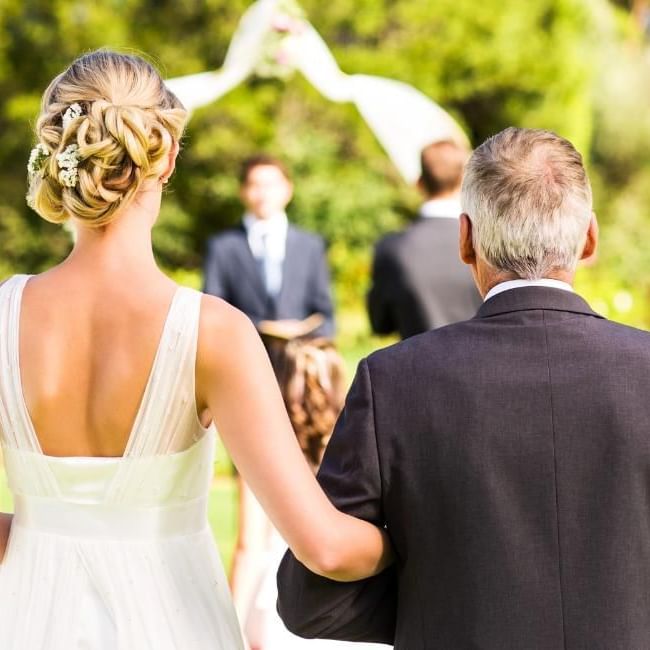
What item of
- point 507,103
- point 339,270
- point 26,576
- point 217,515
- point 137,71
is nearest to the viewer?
point 137,71

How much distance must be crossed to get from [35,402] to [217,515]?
19.7ft

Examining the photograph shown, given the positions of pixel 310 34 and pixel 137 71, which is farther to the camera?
pixel 310 34

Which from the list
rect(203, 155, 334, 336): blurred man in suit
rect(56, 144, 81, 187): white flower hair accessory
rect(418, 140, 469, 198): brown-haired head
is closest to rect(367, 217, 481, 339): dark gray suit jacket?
rect(418, 140, 469, 198): brown-haired head

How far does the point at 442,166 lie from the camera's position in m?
5.67

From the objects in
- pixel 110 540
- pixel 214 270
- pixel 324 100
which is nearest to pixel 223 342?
pixel 110 540

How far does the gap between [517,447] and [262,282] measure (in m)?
5.01

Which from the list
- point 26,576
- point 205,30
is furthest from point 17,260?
point 26,576

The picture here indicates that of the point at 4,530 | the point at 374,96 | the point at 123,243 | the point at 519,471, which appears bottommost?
the point at 4,530

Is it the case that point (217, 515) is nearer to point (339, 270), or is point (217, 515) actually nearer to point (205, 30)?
point (339, 270)

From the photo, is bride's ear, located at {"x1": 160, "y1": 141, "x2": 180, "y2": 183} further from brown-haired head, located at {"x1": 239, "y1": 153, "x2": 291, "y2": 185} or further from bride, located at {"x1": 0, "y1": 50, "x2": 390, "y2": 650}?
brown-haired head, located at {"x1": 239, "y1": 153, "x2": 291, "y2": 185}

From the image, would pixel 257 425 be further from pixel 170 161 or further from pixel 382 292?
pixel 382 292

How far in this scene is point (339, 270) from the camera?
1975 centimetres

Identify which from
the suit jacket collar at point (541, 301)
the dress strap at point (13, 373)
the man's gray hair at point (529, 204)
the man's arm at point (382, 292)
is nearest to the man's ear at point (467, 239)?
the man's gray hair at point (529, 204)

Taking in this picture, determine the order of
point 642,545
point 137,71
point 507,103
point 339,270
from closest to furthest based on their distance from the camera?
point 642,545, point 137,71, point 339,270, point 507,103
